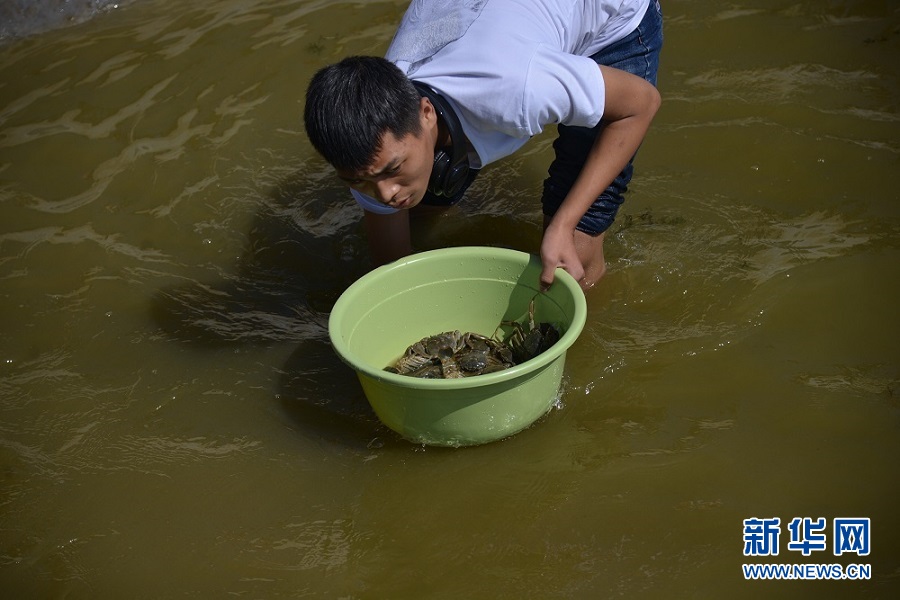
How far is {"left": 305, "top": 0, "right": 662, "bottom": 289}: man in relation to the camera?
2.07 m

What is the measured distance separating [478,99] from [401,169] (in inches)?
9.4

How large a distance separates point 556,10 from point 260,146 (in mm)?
1719

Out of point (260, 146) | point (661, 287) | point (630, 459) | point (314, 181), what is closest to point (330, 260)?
point (314, 181)

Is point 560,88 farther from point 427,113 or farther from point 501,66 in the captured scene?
point 427,113

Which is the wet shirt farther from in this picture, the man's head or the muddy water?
the muddy water

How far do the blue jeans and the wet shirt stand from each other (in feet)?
0.91

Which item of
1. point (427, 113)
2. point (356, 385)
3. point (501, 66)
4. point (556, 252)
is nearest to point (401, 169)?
point (427, 113)

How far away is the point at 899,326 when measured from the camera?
8.43 feet

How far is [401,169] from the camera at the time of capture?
7.12ft

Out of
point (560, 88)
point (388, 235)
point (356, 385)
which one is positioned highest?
point (560, 88)

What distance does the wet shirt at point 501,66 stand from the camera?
211 cm

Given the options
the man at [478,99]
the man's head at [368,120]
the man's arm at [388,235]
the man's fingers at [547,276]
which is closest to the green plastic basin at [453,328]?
the man's fingers at [547,276]

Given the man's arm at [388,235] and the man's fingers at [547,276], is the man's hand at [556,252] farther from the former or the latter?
the man's arm at [388,235]

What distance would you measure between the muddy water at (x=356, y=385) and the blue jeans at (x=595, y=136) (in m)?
0.27
